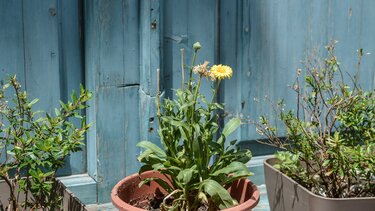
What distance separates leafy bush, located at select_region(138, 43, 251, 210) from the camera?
9.02 ft

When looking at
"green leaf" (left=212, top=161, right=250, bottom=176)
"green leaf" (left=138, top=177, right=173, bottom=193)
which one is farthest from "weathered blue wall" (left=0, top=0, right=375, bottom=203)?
"green leaf" (left=212, top=161, right=250, bottom=176)

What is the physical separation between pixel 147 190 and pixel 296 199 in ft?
2.05

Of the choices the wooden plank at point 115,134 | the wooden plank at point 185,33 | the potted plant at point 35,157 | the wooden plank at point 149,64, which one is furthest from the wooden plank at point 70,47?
the potted plant at point 35,157

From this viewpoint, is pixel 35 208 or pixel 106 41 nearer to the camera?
pixel 35 208

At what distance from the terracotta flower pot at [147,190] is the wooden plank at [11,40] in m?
0.75

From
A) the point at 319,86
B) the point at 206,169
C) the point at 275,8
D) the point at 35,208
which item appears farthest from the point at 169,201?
the point at 275,8

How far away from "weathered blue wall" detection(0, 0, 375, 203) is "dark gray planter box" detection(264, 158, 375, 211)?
0.65 metres

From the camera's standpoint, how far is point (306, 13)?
3.79 m

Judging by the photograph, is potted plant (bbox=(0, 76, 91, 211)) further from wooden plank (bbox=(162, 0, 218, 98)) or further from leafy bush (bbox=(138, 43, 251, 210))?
wooden plank (bbox=(162, 0, 218, 98))

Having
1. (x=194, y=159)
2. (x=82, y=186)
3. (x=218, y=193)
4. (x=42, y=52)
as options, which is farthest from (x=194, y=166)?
(x=42, y=52)

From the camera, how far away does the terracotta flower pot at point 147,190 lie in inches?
111

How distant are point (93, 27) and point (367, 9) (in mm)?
1578

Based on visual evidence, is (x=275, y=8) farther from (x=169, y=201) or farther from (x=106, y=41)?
(x=169, y=201)

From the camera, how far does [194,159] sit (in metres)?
2.81
